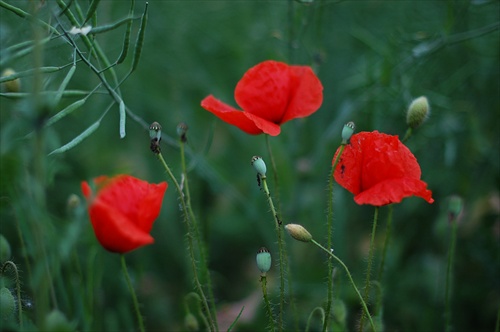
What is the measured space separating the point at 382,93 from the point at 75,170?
3.06 feet

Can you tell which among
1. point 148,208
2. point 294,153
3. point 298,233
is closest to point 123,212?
point 148,208

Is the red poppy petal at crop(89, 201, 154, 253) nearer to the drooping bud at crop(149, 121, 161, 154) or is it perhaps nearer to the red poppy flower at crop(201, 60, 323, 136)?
the drooping bud at crop(149, 121, 161, 154)

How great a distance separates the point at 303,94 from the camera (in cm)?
118

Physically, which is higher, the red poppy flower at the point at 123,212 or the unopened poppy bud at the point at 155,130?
the unopened poppy bud at the point at 155,130

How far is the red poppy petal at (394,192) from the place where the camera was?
3.02 feet

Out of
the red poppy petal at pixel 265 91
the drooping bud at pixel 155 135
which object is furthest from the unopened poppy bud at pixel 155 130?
the red poppy petal at pixel 265 91

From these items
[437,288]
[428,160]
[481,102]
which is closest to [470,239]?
[437,288]

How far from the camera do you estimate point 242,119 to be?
1.09 m

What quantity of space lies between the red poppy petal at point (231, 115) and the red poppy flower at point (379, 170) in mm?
160

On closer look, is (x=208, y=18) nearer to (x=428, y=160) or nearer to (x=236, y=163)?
(x=236, y=163)

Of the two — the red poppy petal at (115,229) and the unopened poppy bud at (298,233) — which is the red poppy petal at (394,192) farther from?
the red poppy petal at (115,229)

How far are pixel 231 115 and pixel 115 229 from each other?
297 millimetres

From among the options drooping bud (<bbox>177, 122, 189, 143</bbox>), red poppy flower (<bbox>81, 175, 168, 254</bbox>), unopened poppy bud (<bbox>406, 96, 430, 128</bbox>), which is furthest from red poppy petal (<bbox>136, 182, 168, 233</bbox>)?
unopened poppy bud (<bbox>406, 96, 430, 128</bbox>)

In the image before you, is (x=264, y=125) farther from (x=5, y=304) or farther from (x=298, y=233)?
(x=5, y=304)
